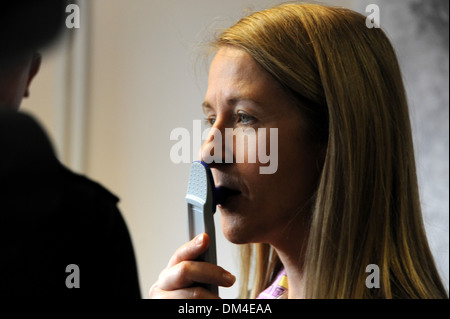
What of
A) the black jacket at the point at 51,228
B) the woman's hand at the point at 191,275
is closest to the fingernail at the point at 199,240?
the woman's hand at the point at 191,275

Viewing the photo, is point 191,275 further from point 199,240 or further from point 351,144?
point 351,144

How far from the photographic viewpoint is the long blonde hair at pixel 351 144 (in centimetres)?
68

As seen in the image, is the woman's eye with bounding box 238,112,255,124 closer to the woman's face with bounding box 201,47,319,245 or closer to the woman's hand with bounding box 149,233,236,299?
the woman's face with bounding box 201,47,319,245

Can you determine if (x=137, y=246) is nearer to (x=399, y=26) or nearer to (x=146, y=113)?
(x=146, y=113)

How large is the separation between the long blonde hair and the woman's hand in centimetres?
12

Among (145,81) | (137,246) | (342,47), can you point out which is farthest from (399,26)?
(137,246)

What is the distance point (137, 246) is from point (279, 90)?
1.01ft

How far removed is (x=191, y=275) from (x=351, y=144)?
249mm

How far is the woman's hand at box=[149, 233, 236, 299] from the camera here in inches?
25.7

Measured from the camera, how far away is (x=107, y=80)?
0.77 m

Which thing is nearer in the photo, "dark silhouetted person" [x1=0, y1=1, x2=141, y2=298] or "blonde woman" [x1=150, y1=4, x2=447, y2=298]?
"dark silhouetted person" [x1=0, y1=1, x2=141, y2=298]

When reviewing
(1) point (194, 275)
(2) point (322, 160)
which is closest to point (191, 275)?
(1) point (194, 275)

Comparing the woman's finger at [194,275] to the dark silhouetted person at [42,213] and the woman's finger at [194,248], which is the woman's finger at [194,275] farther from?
the dark silhouetted person at [42,213]

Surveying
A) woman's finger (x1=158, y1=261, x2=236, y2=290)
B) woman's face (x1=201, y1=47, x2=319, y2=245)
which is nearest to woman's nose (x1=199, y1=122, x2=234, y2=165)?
woman's face (x1=201, y1=47, x2=319, y2=245)
